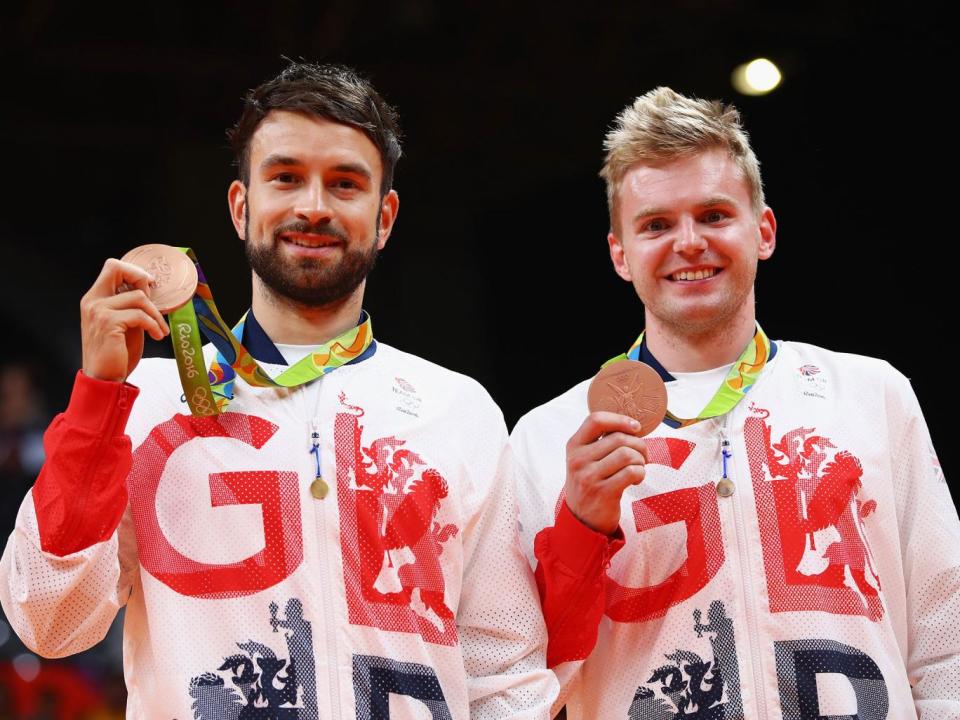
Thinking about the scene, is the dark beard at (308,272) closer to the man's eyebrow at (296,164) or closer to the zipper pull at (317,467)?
the man's eyebrow at (296,164)

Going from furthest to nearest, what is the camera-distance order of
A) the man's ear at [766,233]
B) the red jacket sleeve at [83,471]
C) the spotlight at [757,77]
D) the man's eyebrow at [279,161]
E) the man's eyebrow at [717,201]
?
the spotlight at [757,77] < the man's ear at [766,233] < the man's eyebrow at [717,201] < the man's eyebrow at [279,161] < the red jacket sleeve at [83,471]

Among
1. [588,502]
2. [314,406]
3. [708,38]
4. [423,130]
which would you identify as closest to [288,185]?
[314,406]

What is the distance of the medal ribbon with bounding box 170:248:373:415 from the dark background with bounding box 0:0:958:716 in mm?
3838

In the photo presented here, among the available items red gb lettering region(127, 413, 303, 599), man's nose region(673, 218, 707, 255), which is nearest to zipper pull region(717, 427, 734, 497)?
man's nose region(673, 218, 707, 255)

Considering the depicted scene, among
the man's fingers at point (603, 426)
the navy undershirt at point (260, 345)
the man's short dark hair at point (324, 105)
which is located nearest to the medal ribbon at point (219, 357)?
the navy undershirt at point (260, 345)

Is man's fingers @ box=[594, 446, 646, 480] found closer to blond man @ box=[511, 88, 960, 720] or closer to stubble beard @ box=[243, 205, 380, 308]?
blond man @ box=[511, 88, 960, 720]

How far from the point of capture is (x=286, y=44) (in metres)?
6.78

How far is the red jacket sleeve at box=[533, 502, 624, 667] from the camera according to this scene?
2.74 meters

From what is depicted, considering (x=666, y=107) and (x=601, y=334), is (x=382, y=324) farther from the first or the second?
(x=666, y=107)

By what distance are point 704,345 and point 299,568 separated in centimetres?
110

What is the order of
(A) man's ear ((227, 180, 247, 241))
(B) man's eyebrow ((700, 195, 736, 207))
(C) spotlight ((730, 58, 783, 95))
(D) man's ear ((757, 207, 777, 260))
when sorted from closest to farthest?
(A) man's ear ((227, 180, 247, 241))
(B) man's eyebrow ((700, 195, 736, 207))
(D) man's ear ((757, 207, 777, 260))
(C) spotlight ((730, 58, 783, 95))

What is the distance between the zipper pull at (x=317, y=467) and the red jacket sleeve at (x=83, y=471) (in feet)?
1.27

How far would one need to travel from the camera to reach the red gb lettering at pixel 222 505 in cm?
255

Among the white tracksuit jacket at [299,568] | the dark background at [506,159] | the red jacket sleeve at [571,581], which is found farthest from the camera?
the dark background at [506,159]
